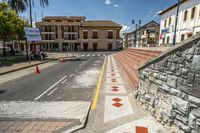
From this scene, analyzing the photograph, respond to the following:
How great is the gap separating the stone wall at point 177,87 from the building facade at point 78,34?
50230mm

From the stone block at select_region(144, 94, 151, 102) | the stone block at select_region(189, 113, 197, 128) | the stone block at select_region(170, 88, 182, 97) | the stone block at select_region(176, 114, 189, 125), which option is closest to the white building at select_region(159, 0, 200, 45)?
the stone block at select_region(144, 94, 151, 102)

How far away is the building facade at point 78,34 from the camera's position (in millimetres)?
53625

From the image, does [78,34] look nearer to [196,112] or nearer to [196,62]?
[196,62]

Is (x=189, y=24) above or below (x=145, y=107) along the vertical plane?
above

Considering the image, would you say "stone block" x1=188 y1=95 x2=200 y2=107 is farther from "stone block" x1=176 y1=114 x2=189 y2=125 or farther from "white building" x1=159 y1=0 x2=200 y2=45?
"white building" x1=159 y1=0 x2=200 y2=45

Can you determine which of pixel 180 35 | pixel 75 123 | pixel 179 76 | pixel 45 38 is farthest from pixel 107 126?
pixel 45 38

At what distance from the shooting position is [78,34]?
55.2 meters

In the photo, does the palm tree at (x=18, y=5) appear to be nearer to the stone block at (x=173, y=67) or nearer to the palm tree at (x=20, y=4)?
the palm tree at (x=20, y=4)

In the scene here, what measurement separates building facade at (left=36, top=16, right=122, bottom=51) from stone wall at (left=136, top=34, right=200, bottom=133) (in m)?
50.2

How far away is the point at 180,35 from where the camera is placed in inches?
1001

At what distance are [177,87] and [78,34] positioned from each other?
5442cm

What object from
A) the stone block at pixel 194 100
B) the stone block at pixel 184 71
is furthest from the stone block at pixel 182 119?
the stone block at pixel 184 71

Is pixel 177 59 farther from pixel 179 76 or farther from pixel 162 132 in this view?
pixel 162 132

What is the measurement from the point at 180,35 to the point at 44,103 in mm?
27202
